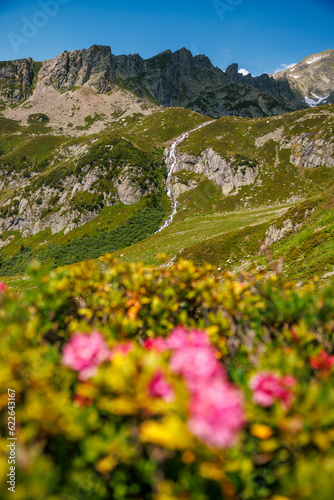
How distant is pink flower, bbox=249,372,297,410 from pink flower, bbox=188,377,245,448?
669mm

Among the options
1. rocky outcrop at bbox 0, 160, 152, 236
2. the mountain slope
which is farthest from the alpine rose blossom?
rocky outcrop at bbox 0, 160, 152, 236

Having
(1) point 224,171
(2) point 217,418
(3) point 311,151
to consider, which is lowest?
(2) point 217,418

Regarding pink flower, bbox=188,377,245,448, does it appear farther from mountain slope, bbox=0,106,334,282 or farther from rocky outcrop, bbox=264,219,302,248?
mountain slope, bbox=0,106,334,282

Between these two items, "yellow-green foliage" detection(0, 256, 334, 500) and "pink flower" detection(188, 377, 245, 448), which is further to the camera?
"yellow-green foliage" detection(0, 256, 334, 500)

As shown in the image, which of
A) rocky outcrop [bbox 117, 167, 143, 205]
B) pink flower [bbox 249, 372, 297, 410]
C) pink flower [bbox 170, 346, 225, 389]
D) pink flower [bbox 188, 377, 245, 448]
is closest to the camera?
pink flower [bbox 188, 377, 245, 448]

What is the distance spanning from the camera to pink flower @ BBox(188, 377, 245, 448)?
1.37 metres

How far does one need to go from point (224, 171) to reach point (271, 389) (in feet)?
272

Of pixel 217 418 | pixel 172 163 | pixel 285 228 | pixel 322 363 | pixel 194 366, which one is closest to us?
pixel 217 418

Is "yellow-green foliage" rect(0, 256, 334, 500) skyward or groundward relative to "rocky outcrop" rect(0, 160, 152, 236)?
groundward

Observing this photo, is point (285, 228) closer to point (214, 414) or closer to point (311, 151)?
point (214, 414)

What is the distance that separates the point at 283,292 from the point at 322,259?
13.1m

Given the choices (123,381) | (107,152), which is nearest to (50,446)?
(123,381)

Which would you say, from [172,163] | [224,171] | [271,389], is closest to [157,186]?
[172,163]

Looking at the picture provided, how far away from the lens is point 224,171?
7856cm
